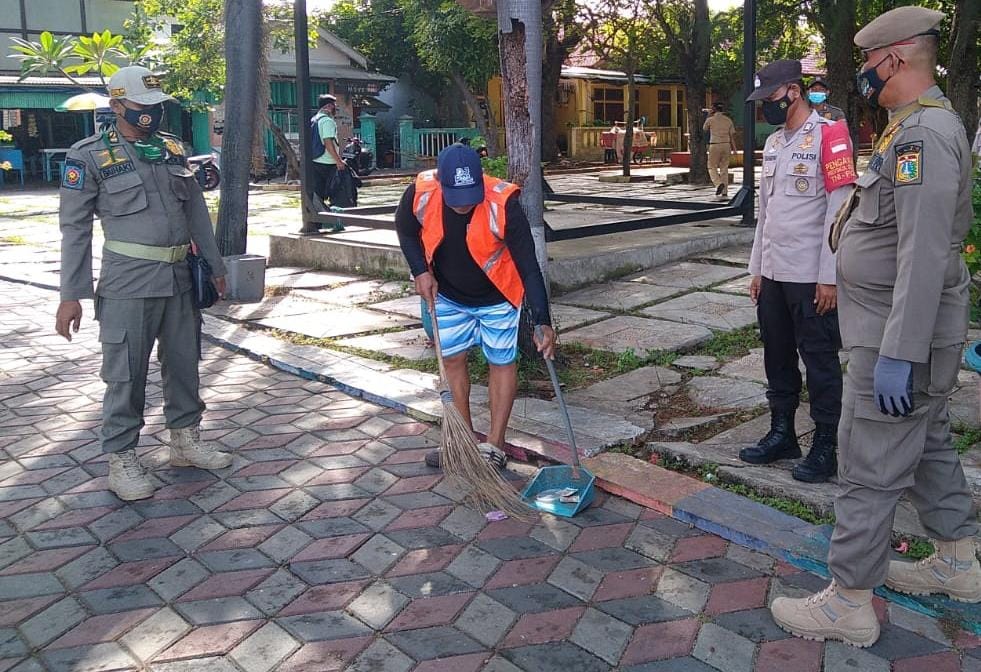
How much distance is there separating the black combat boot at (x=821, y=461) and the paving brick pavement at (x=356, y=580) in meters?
0.62

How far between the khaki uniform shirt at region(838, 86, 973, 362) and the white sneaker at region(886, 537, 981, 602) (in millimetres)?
739

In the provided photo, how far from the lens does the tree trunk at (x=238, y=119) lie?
328 inches

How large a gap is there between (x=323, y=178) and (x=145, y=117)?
7.25 metres

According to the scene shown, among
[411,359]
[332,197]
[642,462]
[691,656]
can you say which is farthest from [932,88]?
[332,197]

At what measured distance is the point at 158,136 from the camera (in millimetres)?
4336

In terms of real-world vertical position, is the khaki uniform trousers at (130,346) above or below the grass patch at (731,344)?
above

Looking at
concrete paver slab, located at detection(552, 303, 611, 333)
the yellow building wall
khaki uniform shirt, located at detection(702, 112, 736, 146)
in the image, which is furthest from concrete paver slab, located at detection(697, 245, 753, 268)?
the yellow building wall

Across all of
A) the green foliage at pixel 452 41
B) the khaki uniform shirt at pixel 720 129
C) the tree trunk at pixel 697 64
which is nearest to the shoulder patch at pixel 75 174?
the khaki uniform shirt at pixel 720 129

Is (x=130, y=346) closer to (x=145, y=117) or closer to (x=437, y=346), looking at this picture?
(x=145, y=117)

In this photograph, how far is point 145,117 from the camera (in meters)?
4.15

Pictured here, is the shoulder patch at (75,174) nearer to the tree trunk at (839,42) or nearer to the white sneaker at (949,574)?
the white sneaker at (949,574)

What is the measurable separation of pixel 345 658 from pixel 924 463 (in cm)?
189

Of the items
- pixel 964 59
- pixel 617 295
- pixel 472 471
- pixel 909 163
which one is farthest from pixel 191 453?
pixel 964 59

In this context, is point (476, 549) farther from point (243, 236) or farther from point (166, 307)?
point (243, 236)
